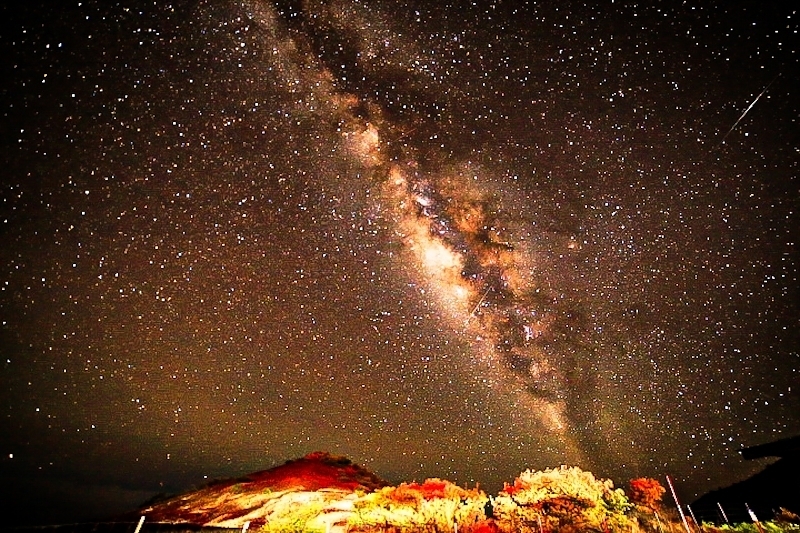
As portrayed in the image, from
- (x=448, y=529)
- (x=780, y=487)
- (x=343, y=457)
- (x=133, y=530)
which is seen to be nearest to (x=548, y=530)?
(x=448, y=529)

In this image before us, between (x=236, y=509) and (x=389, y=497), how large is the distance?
7.80 meters

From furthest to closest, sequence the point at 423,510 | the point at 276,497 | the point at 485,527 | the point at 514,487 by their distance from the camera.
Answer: the point at 276,497 < the point at 514,487 < the point at 423,510 < the point at 485,527

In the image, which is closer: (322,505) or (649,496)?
(649,496)

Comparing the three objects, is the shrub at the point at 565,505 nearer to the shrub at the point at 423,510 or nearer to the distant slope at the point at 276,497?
the shrub at the point at 423,510

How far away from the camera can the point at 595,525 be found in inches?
480

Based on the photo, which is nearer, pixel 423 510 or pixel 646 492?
pixel 423 510

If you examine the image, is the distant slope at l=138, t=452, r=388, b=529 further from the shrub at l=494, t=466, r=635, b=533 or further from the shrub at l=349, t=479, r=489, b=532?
the shrub at l=494, t=466, r=635, b=533

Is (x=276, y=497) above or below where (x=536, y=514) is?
above

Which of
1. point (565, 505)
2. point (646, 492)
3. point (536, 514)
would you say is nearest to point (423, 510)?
point (536, 514)

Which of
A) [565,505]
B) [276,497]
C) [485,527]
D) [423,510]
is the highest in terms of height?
[276,497]

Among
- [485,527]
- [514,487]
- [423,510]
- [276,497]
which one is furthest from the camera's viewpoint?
[276,497]

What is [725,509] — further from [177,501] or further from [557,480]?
[177,501]

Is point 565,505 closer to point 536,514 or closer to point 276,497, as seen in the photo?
point 536,514

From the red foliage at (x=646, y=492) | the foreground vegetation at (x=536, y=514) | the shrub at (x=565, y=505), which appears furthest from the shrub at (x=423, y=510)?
the red foliage at (x=646, y=492)
